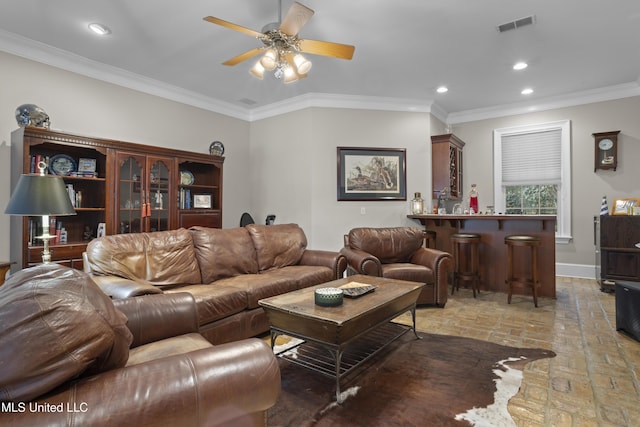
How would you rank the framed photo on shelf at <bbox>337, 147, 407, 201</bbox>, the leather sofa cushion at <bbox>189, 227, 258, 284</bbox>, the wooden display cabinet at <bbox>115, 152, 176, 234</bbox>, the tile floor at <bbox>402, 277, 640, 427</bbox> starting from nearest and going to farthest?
the tile floor at <bbox>402, 277, 640, 427</bbox>, the leather sofa cushion at <bbox>189, 227, 258, 284</bbox>, the wooden display cabinet at <bbox>115, 152, 176, 234</bbox>, the framed photo on shelf at <bbox>337, 147, 407, 201</bbox>

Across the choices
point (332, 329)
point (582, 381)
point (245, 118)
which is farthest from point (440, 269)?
point (245, 118)

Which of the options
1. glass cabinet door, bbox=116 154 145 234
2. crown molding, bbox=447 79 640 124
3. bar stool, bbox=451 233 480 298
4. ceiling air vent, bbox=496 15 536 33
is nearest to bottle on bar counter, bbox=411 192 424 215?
bar stool, bbox=451 233 480 298

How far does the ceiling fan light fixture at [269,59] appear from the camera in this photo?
2.82 m

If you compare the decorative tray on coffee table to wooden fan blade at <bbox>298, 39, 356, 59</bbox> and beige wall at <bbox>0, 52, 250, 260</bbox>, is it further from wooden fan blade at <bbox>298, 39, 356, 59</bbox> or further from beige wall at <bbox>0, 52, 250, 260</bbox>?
beige wall at <bbox>0, 52, 250, 260</bbox>

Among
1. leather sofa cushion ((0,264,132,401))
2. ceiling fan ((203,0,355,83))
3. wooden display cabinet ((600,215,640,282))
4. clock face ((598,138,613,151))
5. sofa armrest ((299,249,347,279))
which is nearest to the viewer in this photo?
leather sofa cushion ((0,264,132,401))

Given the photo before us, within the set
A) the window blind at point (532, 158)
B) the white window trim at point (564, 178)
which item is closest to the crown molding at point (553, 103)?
the white window trim at point (564, 178)

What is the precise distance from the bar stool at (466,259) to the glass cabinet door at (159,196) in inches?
152

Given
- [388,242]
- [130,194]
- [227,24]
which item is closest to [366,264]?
[388,242]

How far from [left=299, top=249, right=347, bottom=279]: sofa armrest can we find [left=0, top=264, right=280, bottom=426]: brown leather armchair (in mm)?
2565

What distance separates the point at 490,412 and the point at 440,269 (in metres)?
2.08

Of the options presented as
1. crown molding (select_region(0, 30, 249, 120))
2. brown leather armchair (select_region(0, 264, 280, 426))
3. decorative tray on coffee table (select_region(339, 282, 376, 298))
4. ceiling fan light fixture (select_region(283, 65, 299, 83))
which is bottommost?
decorative tray on coffee table (select_region(339, 282, 376, 298))

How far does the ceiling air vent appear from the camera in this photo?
3.16 meters

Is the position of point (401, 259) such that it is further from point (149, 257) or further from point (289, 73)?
point (149, 257)

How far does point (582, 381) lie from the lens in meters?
2.20
